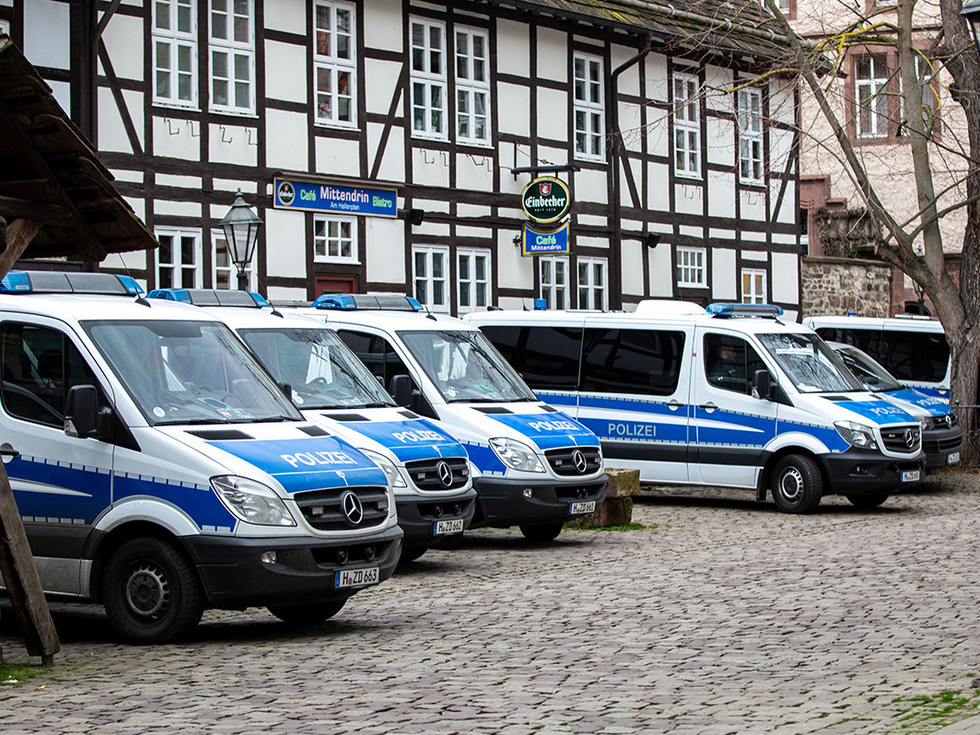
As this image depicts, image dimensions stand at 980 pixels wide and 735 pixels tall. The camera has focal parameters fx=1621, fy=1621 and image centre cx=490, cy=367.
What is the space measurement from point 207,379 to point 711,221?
2493cm

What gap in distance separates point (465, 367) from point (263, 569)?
257 inches

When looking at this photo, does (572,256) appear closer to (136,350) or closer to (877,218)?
(877,218)

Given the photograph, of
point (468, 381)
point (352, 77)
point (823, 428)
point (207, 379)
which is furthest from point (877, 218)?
point (207, 379)

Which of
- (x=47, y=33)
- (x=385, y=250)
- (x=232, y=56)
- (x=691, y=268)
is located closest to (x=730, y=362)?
(x=385, y=250)

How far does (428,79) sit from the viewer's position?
92.3 ft

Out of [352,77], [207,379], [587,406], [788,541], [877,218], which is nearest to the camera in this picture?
[207,379]

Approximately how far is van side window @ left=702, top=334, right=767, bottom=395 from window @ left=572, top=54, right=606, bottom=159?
1200 cm

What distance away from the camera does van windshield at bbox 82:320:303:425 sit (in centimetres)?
1048

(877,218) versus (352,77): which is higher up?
(352,77)

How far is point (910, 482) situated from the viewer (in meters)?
19.0

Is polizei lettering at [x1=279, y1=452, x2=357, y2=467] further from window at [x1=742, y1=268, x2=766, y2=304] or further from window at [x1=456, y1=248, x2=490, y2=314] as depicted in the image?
window at [x1=742, y1=268, x2=766, y2=304]

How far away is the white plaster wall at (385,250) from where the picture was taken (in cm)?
2672

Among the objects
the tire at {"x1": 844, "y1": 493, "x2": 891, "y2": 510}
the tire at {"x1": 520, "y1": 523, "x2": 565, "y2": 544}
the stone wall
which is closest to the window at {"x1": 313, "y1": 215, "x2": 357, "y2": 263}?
the tire at {"x1": 844, "y1": 493, "x2": 891, "y2": 510}

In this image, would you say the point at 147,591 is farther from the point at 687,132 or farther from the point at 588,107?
the point at 687,132
